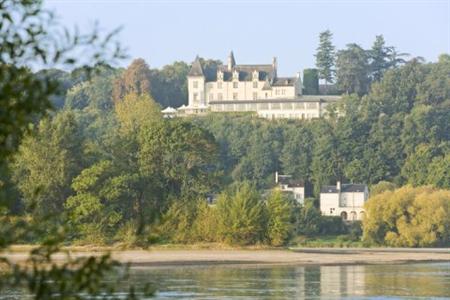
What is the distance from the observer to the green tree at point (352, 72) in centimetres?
18025

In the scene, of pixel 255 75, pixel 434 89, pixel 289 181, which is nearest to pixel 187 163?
pixel 289 181

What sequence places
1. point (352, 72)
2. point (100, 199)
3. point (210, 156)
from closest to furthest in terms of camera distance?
point (100, 199)
point (210, 156)
point (352, 72)

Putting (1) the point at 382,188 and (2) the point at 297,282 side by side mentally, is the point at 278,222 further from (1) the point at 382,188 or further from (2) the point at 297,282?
(1) the point at 382,188

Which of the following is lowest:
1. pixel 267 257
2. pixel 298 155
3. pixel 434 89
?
pixel 267 257

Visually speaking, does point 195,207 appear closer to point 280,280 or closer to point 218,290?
point 280,280

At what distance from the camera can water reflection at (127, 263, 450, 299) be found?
46.1 m

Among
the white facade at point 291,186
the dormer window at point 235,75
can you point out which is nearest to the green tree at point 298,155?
the white facade at point 291,186

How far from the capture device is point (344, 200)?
396 feet

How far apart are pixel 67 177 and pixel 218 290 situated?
28790 mm

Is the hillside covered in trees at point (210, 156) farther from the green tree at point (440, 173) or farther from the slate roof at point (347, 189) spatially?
the slate roof at point (347, 189)

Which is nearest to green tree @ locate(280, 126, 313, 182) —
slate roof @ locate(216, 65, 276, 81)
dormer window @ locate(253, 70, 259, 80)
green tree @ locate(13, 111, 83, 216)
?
dormer window @ locate(253, 70, 259, 80)

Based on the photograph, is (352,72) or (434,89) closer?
(434,89)

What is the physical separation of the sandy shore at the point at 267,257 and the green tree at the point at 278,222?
0.98m

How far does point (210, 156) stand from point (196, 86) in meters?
96.1
